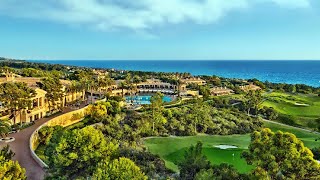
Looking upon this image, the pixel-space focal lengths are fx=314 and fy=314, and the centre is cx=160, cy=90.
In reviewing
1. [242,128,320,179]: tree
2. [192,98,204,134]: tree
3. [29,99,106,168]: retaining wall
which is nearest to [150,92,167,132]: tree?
[192,98,204,134]: tree

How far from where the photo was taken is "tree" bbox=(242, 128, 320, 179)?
1438cm

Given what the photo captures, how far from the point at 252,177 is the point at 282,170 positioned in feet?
4.82

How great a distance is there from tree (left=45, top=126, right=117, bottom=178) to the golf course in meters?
9.32

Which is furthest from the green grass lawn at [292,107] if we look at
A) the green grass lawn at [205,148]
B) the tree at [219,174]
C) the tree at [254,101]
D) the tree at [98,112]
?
the tree at [219,174]

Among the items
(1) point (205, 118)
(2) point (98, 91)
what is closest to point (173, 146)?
(1) point (205, 118)

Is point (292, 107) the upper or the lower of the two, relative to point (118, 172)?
lower

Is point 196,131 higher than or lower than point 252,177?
lower

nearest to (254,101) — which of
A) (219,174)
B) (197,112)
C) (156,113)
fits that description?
(197,112)

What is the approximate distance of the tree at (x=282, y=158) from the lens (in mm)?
14383

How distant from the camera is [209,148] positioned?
3183 cm

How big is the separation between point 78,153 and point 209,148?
1694 centimetres

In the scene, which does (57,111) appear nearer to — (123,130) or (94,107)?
(94,107)

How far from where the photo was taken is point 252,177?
48.8 feet

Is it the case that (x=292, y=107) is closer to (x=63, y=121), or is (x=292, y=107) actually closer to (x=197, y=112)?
(x=197, y=112)
